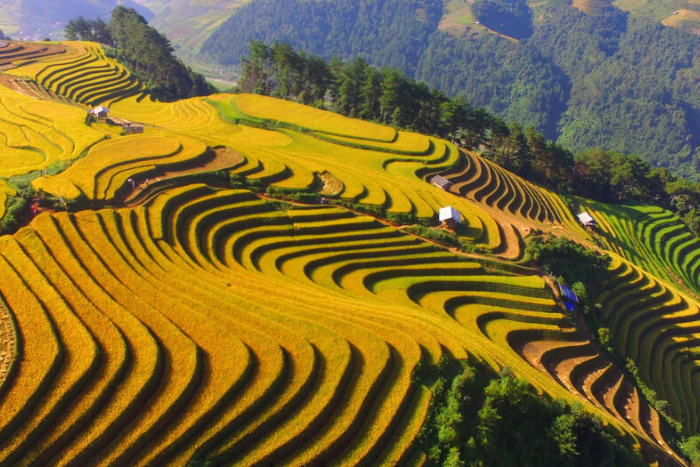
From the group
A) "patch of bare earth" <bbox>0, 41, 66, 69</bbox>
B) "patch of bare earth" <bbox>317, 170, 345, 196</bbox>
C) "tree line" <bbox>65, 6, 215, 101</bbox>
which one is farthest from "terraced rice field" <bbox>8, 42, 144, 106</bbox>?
"patch of bare earth" <bbox>317, 170, 345, 196</bbox>

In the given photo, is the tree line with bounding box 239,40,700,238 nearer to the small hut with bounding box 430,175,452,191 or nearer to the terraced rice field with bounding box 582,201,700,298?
the terraced rice field with bounding box 582,201,700,298

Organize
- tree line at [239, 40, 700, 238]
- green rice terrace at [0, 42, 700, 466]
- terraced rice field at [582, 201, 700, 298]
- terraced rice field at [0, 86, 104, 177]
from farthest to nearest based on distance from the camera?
tree line at [239, 40, 700, 238] → terraced rice field at [582, 201, 700, 298] → terraced rice field at [0, 86, 104, 177] → green rice terrace at [0, 42, 700, 466]

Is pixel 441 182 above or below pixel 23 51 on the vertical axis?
above

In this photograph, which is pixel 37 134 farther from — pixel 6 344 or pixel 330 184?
pixel 6 344

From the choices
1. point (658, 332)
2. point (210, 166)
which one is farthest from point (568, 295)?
point (210, 166)

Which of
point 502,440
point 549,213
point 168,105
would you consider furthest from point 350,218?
point 168,105

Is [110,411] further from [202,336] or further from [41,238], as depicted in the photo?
[41,238]

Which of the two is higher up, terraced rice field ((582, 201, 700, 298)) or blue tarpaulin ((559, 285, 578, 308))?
terraced rice field ((582, 201, 700, 298))
